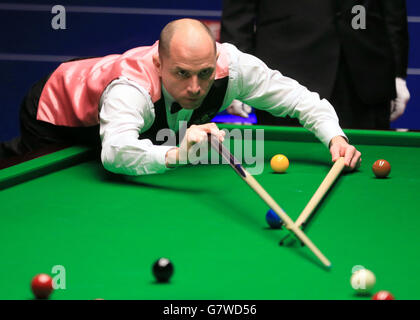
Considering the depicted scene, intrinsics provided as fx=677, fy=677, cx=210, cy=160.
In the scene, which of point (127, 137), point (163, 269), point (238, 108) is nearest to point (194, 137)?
point (127, 137)

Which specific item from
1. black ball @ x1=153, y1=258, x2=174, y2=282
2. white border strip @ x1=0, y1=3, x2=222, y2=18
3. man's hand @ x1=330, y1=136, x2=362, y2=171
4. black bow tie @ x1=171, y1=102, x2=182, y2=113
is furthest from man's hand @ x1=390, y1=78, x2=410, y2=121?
white border strip @ x1=0, y1=3, x2=222, y2=18

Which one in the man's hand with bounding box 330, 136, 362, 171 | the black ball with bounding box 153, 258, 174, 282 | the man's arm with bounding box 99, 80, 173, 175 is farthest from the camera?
the man's hand with bounding box 330, 136, 362, 171

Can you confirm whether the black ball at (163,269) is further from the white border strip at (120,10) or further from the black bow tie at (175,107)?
the white border strip at (120,10)

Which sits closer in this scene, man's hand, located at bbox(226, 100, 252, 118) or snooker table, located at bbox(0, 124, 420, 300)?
snooker table, located at bbox(0, 124, 420, 300)

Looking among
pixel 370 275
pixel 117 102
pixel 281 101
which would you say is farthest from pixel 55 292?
pixel 281 101

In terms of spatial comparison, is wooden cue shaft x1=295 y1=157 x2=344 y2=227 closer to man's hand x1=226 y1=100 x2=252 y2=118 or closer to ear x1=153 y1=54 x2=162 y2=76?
ear x1=153 y1=54 x2=162 y2=76

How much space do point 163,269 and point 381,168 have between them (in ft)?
4.05

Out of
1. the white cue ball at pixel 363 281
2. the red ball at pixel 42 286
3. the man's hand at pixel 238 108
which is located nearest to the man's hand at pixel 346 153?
the man's hand at pixel 238 108

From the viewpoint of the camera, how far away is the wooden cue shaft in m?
1.89

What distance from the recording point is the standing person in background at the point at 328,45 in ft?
11.1

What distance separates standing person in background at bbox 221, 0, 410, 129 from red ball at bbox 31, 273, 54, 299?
2.21m

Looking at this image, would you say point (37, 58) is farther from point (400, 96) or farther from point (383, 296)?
point (383, 296)

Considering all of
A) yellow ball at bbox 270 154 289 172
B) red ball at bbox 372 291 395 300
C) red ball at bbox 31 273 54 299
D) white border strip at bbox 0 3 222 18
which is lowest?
red ball at bbox 372 291 395 300
